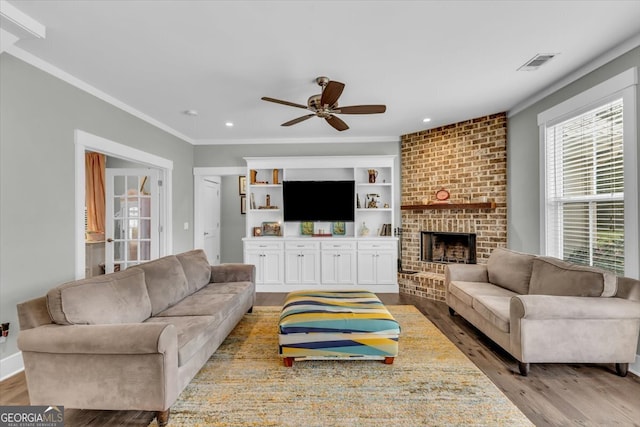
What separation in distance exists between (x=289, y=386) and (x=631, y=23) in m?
3.61

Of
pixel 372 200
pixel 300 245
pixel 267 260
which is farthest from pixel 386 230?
pixel 267 260

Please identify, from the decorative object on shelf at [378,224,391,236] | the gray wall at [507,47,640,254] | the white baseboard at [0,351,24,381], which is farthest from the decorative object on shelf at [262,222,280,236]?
the gray wall at [507,47,640,254]

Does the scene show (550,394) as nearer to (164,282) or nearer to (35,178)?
(164,282)

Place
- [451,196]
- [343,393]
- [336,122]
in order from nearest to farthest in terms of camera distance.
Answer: [343,393] < [336,122] < [451,196]

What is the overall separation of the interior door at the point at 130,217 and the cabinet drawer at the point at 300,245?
197 cm

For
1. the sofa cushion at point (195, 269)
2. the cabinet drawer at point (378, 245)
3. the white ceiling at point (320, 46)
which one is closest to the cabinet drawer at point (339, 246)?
the cabinet drawer at point (378, 245)

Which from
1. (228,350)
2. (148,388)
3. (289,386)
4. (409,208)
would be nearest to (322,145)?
(409,208)

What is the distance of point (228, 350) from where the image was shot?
2771 millimetres

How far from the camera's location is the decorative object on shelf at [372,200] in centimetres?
516

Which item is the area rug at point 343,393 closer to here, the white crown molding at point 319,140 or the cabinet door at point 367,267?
the cabinet door at point 367,267

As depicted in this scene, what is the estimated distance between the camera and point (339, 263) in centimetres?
495

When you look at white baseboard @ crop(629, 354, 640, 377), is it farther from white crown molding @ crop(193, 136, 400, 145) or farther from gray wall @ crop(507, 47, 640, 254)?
white crown molding @ crop(193, 136, 400, 145)

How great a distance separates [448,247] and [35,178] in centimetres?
506

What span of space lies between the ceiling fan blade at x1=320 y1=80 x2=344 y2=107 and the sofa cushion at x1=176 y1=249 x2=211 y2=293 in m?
2.25
